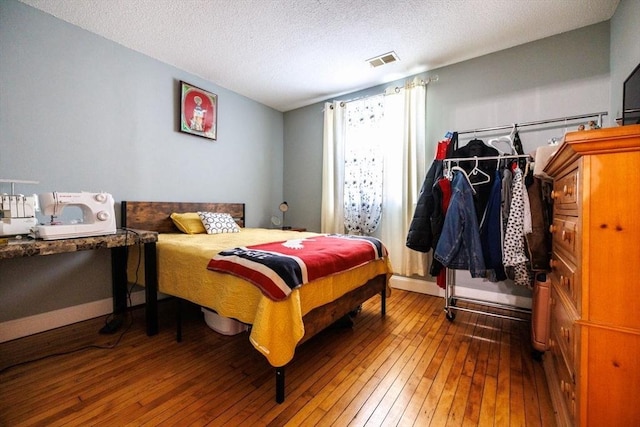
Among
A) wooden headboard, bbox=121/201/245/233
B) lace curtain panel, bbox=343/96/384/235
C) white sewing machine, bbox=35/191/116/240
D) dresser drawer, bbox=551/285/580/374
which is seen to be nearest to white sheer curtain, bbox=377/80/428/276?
lace curtain panel, bbox=343/96/384/235

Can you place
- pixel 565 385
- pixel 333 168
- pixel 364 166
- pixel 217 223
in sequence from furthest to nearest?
pixel 333 168
pixel 364 166
pixel 217 223
pixel 565 385

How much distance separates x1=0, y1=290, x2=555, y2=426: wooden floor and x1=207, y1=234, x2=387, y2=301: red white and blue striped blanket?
0.60 meters

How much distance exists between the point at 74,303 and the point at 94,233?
3.33 feet

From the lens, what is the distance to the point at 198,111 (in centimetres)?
311

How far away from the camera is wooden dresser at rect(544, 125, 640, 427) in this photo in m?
0.77

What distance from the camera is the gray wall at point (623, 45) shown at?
5.53 feet

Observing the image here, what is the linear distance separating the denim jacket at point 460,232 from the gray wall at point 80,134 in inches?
108

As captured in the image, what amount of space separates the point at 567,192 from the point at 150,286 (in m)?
2.62

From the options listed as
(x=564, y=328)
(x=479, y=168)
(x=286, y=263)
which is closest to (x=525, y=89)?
(x=479, y=168)

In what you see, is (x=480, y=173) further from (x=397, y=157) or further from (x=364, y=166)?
(x=364, y=166)

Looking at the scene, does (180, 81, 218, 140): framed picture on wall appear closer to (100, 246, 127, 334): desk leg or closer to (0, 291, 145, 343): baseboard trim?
(100, 246, 127, 334): desk leg

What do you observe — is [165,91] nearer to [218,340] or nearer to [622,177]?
[218,340]

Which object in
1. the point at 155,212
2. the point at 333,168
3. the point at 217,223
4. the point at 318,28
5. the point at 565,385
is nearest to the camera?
the point at 565,385

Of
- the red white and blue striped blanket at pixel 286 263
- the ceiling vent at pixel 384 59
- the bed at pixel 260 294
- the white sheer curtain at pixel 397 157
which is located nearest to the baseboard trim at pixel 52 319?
the bed at pixel 260 294
